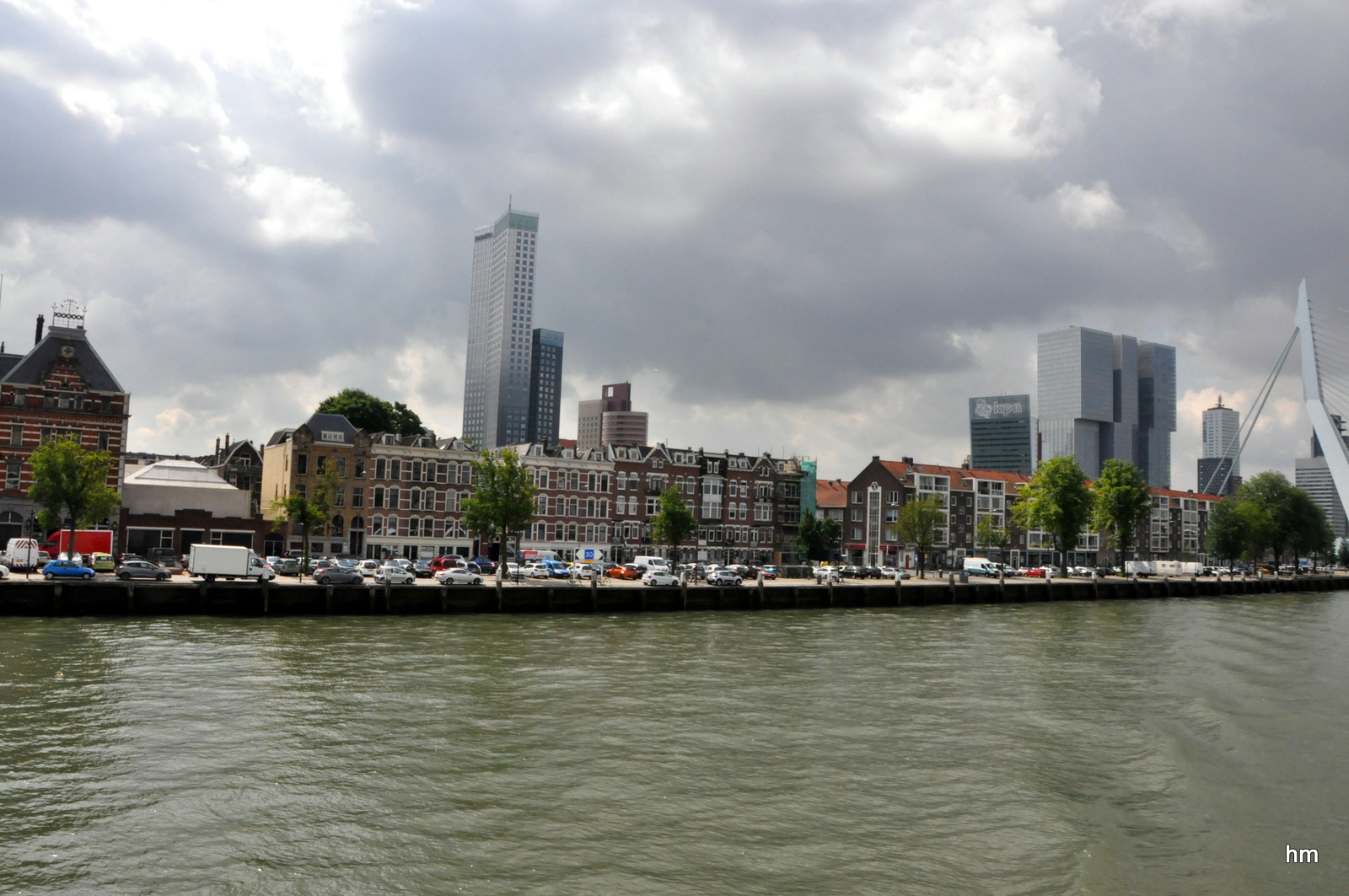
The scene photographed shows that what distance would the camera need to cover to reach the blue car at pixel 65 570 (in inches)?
2068

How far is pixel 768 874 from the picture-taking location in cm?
1523

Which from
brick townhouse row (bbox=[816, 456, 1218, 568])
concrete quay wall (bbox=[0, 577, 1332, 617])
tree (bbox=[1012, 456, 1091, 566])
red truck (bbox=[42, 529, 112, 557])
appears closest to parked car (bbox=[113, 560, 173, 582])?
concrete quay wall (bbox=[0, 577, 1332, 617])

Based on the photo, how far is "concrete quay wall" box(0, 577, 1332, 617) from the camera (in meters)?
47.6

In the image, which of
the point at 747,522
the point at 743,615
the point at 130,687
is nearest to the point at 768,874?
the point at 130,687

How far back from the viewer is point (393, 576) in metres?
62.5

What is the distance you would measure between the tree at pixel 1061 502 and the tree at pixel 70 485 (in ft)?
322

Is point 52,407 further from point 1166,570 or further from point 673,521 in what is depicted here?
point 1166,570

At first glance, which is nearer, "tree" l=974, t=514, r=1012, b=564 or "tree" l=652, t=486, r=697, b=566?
"tree" l=652, t=486, r=697, b=566

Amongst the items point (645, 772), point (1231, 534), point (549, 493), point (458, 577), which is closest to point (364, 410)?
point (549, 493)

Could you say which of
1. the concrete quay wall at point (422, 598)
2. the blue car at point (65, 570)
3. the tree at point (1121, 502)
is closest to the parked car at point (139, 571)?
the blue car at point (65, 570)

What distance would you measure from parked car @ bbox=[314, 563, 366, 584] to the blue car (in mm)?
12493

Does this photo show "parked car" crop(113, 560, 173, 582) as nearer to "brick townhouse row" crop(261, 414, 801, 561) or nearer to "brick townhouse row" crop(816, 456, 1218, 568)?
"brick townhouse row" crop(261, 414, 801, 561)

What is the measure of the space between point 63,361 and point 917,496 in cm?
9897

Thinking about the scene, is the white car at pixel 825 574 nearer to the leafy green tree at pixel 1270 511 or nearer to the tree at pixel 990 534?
the tree at pixel 990 534
